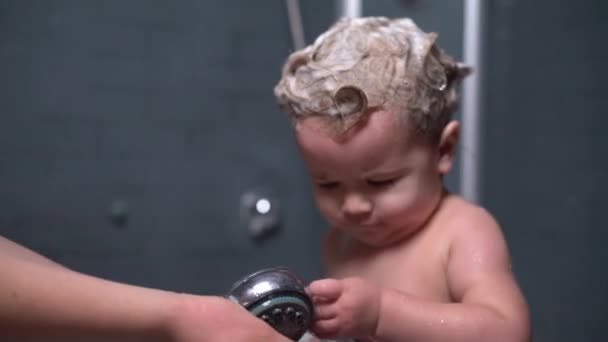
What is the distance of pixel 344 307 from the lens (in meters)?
0.72

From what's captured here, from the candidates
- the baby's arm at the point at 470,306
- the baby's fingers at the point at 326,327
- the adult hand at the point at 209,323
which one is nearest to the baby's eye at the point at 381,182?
the baby's arm at the point at 470,306

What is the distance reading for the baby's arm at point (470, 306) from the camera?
773mm

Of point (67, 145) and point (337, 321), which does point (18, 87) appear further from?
point (337, 321)

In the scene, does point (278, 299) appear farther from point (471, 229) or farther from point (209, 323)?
point (471, 229)

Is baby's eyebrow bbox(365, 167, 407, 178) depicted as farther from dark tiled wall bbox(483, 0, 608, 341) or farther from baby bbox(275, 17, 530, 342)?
dark tiled wall bbox(483, 0, 608, 341)

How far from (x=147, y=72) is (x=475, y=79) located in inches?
22.8

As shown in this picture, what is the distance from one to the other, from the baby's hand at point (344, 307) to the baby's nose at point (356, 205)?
0.46 feet

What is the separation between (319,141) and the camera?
0.87 meters

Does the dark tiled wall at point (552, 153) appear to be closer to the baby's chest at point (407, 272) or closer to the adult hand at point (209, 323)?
the baby's chest at point (407, 272)

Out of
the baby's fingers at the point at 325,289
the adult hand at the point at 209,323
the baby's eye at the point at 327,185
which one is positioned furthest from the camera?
the baby's eye at the point at 327,185

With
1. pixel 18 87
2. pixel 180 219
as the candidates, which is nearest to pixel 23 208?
pixel 18 87

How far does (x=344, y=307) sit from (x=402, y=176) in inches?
8.9

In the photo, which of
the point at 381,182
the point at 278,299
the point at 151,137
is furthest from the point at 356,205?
the point at 151,137

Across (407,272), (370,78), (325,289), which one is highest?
(370,78)
